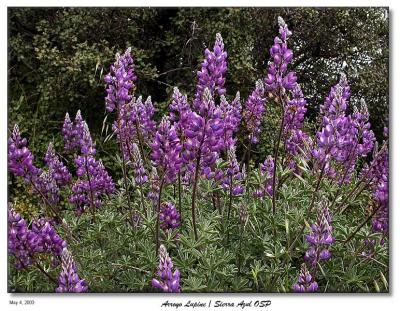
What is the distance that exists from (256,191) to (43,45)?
2.91 m

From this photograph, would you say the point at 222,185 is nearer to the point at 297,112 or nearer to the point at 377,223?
the point at 297,112

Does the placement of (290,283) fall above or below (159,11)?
below

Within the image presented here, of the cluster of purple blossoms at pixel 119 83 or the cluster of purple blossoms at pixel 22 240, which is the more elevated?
the cluster of purple blossoms at pixel 119 83

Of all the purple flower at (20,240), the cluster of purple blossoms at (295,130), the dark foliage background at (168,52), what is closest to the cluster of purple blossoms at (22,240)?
the purple flower at (20,240)

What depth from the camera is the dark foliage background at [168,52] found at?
430 centimetres

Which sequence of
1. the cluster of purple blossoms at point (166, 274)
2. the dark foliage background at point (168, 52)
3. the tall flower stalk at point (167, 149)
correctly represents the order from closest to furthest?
the cluster of purple blossoms at point (166, 274)
the tall flower stalk at point (167, 149)
the dark foliage background at point (168, 52)

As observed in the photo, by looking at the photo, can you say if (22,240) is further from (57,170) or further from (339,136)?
(339,136)

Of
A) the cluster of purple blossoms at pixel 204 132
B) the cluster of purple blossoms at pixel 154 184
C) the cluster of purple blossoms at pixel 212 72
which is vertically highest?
the cluster of purple blossoms at pixel 212 72

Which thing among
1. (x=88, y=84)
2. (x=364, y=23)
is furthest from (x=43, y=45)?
(x=364, y=23)

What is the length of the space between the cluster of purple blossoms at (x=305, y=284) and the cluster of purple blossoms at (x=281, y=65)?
33.6 inches

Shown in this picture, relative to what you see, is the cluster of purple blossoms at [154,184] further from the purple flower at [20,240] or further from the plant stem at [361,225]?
the plant stem at [361,225]

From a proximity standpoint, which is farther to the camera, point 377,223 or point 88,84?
point 88,84

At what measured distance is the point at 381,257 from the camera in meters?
2.79
